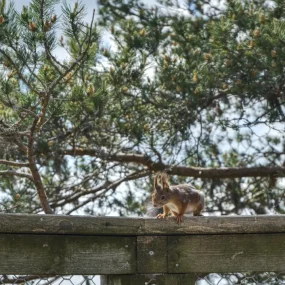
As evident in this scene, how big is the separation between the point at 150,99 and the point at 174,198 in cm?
251

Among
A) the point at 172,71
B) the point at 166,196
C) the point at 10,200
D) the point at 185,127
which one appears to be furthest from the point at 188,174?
the point at 166,196

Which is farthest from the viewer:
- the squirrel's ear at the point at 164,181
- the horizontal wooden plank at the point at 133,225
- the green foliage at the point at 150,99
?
the green foliage at the point at 150,99

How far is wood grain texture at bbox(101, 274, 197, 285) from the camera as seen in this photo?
193cm

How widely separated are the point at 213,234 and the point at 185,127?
3687 millimetres

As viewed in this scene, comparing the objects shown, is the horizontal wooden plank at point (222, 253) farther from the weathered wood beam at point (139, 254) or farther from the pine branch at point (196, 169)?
the pine branch at point (196, 169)

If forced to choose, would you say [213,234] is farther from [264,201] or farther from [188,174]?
[264,201]

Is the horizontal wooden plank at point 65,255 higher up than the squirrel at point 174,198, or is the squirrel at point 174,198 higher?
A: the squirrel at point 174,198

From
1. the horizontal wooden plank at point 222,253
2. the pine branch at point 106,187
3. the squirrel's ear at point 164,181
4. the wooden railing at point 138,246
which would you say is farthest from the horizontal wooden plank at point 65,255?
the pine branch at point 106,187

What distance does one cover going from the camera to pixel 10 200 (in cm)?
Answer: 582

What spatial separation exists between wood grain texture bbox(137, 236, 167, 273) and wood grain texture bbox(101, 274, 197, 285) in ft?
0.06

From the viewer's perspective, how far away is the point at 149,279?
6.39ft

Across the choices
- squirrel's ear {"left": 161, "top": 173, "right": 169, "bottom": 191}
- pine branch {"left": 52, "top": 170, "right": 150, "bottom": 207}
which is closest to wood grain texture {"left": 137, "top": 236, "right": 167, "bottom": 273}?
squirrel's ear {"left": 161, "top": 173, "right": 169, "bottom": 191}

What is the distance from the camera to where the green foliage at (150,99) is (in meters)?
4.99

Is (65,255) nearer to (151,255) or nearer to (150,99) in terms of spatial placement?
(151,255)
